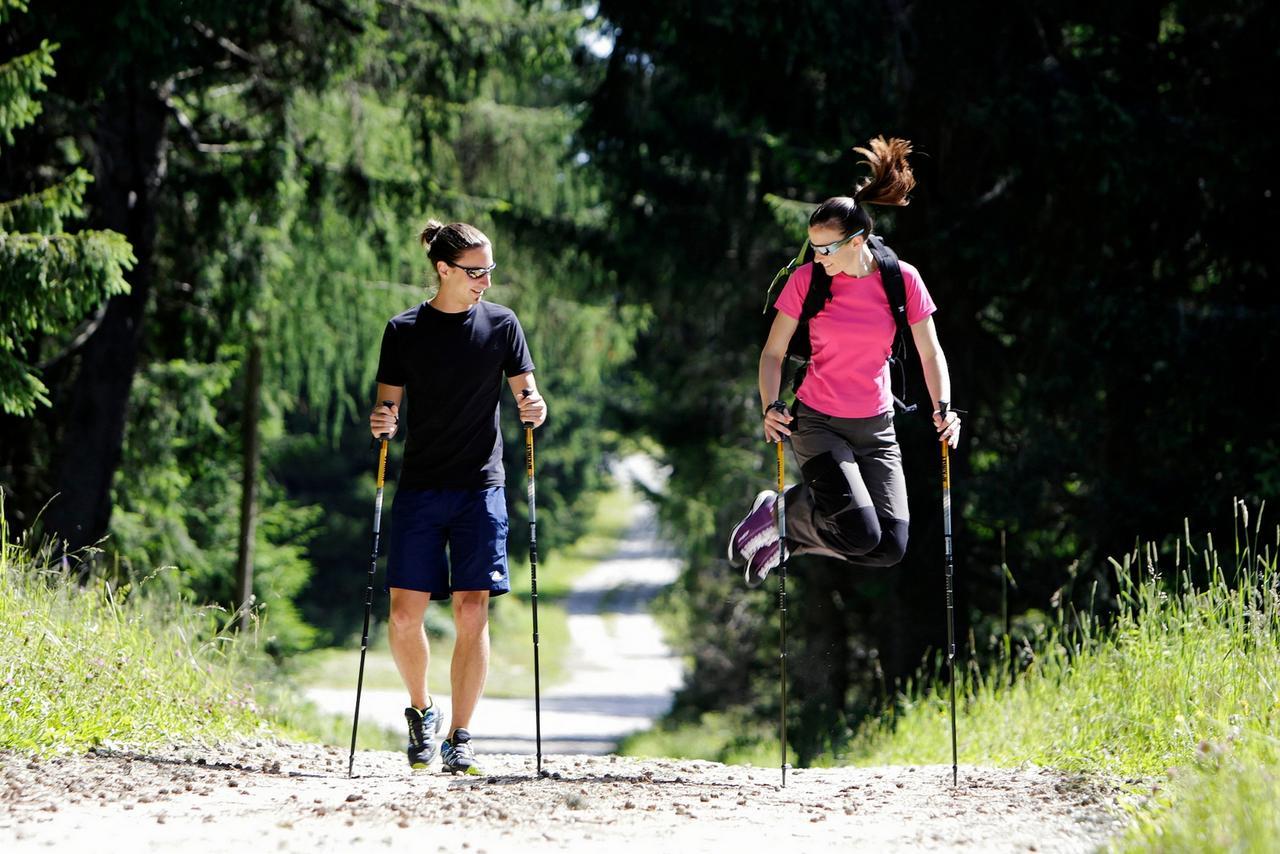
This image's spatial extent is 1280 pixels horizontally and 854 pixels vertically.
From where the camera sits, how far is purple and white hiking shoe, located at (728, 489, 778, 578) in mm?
6727

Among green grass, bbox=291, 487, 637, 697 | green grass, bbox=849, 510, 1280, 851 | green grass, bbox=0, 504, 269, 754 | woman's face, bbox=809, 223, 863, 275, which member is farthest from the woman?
green grass, bbox=291, 487, 637, 697

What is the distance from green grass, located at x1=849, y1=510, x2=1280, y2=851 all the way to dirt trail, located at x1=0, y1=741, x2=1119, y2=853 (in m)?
0.29

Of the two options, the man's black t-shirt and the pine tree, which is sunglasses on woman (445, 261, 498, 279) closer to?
the man's black t-shirt

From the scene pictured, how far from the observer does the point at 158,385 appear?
530 inches

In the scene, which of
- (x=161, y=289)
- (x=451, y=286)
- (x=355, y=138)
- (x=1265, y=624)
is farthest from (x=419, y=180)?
(x=1265, y=624)

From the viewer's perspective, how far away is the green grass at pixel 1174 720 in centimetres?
397

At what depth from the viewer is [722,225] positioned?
1416 centimetres

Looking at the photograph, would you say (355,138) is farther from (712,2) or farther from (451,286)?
(451,286)

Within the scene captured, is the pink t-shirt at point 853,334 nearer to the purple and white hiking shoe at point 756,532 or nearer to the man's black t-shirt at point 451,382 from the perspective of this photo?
the purple and white hiking shoe at point 756,532

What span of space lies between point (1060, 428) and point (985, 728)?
446 centimetres

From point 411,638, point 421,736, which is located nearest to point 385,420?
point 411,638

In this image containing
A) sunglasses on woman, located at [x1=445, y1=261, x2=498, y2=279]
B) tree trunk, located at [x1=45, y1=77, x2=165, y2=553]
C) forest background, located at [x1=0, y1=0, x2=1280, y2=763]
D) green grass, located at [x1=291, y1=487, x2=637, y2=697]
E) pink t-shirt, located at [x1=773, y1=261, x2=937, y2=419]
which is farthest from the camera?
green grass, located at [x1=291, y1=487, x2=637, y2=697]

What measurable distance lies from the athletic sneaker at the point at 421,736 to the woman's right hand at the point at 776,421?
1.87 meters

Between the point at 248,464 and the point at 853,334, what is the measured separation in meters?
12.6
